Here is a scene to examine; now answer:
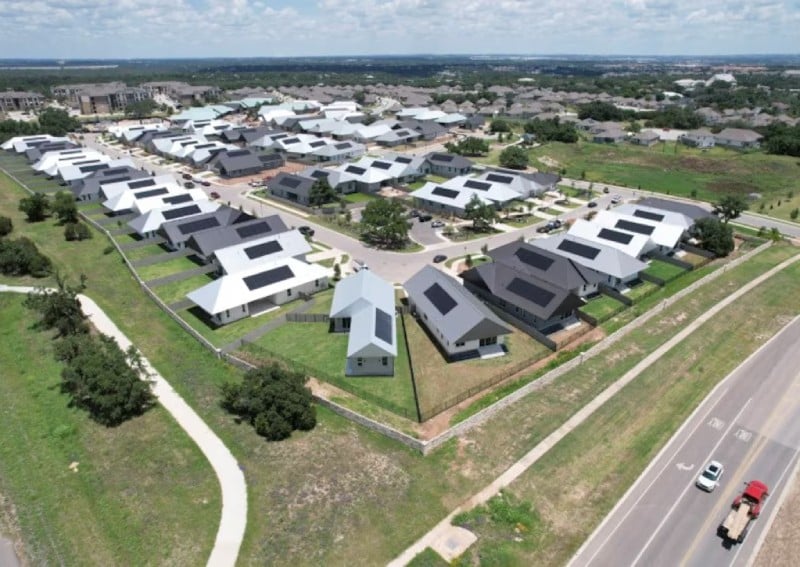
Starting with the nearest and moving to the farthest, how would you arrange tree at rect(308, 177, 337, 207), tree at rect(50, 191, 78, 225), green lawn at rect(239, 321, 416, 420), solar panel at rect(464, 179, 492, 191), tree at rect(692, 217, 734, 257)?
green lawn at rect(239, 321, 416, 420), tree at rect(692, 217, 734, 257), tree at rect(50, 191, 78, 225), tree at rect(308, 177, 337, 207), solar panel at rect(464, 179, 492, 191)

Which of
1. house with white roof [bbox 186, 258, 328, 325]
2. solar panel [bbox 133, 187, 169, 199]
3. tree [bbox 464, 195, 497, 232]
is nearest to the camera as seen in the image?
house with white roof [bbox 186, 258, 328, 325]

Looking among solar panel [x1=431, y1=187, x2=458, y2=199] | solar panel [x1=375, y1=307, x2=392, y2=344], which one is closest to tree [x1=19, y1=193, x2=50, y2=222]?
solar panel [x1=431, y1=187, x2=458, y2=199]

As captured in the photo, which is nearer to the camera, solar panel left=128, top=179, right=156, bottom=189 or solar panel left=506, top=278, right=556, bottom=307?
solar panel left=506, top=278, right=556, bottom=307

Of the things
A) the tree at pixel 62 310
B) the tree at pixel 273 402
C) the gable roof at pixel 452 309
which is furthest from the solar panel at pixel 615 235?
the tree at pixel 62 310

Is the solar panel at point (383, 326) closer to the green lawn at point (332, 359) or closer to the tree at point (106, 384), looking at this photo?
the green lawn at point (332, 359)

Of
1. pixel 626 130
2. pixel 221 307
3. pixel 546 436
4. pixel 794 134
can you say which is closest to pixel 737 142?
pixel 794 134

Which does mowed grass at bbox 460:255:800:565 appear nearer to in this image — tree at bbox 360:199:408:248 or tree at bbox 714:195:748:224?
tree at bbox 714:195:748:224

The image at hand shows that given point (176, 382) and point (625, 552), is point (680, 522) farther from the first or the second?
point (176, 382)
